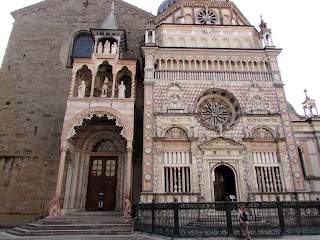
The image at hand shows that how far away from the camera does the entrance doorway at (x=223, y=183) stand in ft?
45.9

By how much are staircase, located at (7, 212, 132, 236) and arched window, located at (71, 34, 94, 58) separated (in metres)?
13.2

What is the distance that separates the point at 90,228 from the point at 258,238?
737 centimetres

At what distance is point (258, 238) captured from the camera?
867 cm

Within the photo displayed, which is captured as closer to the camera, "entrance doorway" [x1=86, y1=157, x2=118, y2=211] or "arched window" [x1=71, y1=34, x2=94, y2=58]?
"entrance doorway" [x1=86, y1=157, x2=118, y2=211]

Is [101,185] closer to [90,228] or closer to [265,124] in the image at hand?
[90,228]

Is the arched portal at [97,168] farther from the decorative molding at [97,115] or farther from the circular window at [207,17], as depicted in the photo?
the circular window at [207,17]

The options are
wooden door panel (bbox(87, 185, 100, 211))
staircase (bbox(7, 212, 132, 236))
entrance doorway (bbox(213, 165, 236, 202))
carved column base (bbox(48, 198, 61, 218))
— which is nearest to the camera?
staircase (bbox(7, 212, 132, 236))

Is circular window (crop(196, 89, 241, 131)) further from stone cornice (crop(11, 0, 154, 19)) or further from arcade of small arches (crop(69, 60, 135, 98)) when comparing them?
stone cornice (crop(11, 0, 154, 19))

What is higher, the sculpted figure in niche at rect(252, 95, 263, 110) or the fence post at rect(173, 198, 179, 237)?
the sculpted figure in niche at rect(252, 95, 263, 110)

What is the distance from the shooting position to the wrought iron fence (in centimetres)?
892

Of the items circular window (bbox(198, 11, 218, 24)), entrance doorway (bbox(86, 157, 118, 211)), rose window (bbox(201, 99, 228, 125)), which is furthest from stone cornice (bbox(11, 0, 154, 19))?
entrance doorway (bbox(86, 157, 118, 211))

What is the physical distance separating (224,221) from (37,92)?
52.2ft

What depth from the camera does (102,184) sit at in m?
15.6

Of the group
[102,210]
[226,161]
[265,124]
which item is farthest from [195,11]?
[102,210]
